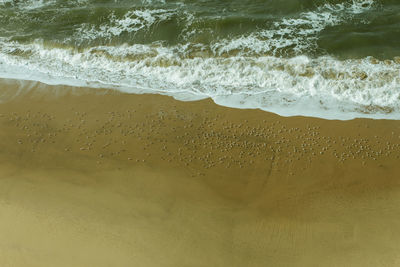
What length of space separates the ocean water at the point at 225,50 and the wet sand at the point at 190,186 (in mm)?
781

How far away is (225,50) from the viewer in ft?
37.0

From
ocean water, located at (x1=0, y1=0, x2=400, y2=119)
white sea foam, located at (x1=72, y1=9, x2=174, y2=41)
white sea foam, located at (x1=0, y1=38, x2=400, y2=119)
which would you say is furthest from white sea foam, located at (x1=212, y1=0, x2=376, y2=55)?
white sea foam, located at (x1=72, y1=9, x2=174, y2=41)

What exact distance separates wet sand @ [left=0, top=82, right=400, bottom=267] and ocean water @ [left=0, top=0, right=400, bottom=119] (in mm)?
781

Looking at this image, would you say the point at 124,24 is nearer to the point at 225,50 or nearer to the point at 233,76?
the point at 225,50

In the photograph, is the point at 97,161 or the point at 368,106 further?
the point at 368,106

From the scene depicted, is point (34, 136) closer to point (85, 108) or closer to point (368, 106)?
point (85, 108)

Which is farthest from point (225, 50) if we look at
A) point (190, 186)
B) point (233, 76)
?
point (190, 186)

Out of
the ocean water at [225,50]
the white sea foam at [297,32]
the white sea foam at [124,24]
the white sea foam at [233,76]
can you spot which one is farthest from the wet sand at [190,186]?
the white sea foam at [124,24]

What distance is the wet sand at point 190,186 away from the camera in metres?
6.78

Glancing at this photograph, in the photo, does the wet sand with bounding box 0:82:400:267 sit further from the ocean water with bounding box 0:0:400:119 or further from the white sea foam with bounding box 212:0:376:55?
the white sea foam with bounding box 212:0:376:55

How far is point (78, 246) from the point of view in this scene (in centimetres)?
689

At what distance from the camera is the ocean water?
9.64 metres

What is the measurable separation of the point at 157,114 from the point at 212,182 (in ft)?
9.49

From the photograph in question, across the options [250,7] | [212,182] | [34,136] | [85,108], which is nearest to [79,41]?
[85,108]
